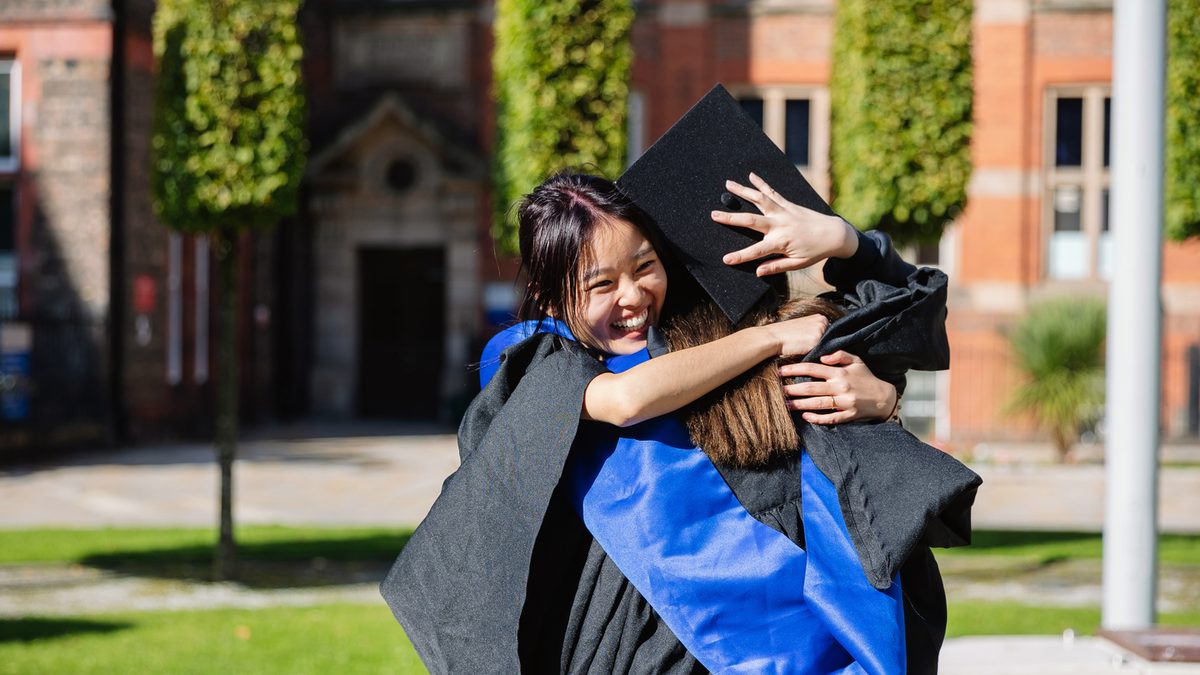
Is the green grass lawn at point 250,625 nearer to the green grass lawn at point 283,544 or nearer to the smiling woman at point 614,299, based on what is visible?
the green grass lawn at point 283,544

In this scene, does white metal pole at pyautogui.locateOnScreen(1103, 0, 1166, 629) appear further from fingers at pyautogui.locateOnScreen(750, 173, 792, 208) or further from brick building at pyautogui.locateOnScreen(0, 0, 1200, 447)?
→ brick building at pyautogui.locateOnScreen(0, 0, 1200, 447)

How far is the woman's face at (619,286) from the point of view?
212 cm

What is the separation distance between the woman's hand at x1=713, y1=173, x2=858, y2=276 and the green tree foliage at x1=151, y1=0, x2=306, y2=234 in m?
6.03

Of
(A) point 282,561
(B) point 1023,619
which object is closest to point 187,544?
(A) point 282,561

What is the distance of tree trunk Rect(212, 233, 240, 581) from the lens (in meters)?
7.98

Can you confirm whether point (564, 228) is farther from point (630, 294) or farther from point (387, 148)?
point (387, 148)

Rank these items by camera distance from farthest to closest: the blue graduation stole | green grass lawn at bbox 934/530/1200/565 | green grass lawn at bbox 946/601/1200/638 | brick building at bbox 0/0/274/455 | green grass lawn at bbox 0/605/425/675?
1. brick building at bbox 0/0/274/455
2. green grass lawn at bbox 934/530/1200/565
3. green grass lawn at bbox 946/601/1200/638
4. green grass lawn at bbox 0/605/425/675
5. the blue graduation stole

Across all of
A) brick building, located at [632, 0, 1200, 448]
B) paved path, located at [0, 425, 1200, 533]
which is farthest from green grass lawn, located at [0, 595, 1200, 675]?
brick building, located at [632, 0, 1200, 448]

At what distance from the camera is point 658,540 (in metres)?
2.01

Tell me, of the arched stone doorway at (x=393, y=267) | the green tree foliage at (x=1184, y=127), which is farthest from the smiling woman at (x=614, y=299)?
the arched stone doorway at (x=393, y=267)

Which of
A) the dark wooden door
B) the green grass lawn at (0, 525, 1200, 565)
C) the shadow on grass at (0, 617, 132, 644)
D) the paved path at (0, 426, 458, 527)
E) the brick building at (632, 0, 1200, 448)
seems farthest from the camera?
the dark wooden door

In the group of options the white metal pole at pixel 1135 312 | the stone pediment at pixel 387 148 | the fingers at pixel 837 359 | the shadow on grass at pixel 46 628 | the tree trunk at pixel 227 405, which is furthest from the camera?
the stone pediment at pixel 387 148

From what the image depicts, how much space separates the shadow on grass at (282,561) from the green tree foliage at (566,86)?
8.24 feet

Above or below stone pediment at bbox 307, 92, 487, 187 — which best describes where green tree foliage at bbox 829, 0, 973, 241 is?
below
